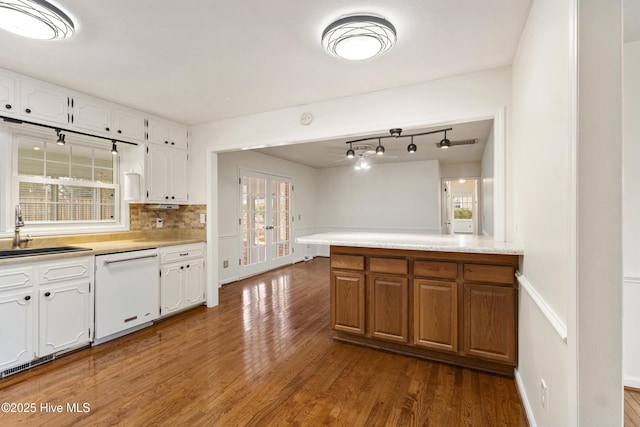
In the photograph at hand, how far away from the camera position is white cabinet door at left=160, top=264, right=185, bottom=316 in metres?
3.44

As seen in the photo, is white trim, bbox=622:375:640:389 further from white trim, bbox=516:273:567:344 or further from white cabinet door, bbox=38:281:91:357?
white cabinet door, bbox=38:281:91:357

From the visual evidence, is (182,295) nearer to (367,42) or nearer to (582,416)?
(367,42)

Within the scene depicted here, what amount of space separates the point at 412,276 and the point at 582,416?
154cm

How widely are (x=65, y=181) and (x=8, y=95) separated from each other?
3.16ft

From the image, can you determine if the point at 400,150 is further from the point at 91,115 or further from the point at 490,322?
the point at 91,115

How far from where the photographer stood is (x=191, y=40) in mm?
2146

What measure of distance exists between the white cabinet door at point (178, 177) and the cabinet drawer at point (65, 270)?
139 cm

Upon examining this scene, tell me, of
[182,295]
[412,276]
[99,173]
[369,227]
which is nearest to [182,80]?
[99,173]

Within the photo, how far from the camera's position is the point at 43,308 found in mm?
2471

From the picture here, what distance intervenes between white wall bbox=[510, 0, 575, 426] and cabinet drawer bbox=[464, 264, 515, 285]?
128 millimetres

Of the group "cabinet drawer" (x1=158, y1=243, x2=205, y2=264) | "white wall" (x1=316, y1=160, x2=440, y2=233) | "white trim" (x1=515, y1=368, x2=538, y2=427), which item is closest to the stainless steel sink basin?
"cabinet drawer" (x1=158, y1=243, x2=205, y2=264)

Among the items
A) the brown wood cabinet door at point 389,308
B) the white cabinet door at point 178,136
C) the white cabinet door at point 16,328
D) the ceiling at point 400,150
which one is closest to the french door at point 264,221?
the ceiling at point 400,150

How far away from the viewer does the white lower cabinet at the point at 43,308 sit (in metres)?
2.28

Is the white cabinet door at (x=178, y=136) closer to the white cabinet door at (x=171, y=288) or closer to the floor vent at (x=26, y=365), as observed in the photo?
the white cabinet door at (x=171, y=288)
